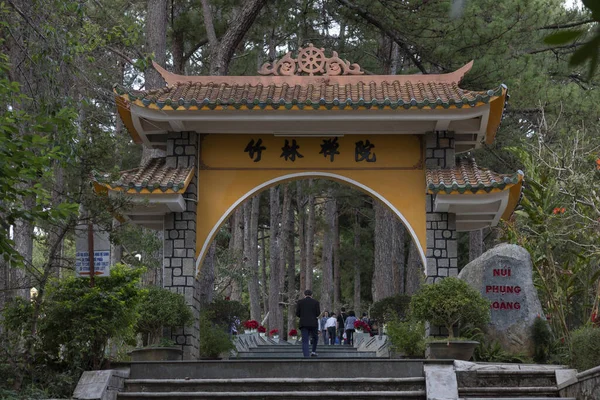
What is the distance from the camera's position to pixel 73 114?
801 centimetres

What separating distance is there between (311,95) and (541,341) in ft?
17.5

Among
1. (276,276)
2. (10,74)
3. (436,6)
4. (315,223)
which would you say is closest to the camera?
(10,74)

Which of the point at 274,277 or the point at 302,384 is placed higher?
the point at 274,277

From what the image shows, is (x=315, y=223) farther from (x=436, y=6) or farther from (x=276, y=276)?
(x=436, y=6)

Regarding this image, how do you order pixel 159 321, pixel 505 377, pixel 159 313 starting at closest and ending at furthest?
pixel 505 377
pixel 159 313
pixel 159 321

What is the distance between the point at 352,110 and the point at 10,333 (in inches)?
230

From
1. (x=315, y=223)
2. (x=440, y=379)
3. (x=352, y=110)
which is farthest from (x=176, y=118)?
(x=315, y=223)

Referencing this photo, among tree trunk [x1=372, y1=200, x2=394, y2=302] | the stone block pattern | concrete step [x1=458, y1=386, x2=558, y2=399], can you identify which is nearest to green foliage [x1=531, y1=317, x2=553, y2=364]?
the stone block pattern

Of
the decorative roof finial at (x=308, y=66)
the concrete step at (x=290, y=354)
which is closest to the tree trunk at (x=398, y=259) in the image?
the concrete step at (x=290, y=354)

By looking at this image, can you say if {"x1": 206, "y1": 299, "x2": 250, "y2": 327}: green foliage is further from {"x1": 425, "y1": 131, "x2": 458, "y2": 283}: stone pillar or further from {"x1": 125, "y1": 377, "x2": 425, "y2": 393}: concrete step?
{"x1": 125, "y1": 377, "x2": 425, "y2": 393}: concrete step

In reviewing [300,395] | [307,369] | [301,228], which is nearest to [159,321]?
[307,369]

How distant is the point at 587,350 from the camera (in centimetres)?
976

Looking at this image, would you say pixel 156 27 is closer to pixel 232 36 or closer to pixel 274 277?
pixel 232 36

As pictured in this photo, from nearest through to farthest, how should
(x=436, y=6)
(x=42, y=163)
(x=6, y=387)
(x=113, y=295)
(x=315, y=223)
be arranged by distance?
(x=42, y=163) → (x=6, y=387) → (x=113, y=295) → (x=436, y=6) → (x=315, y=223)
